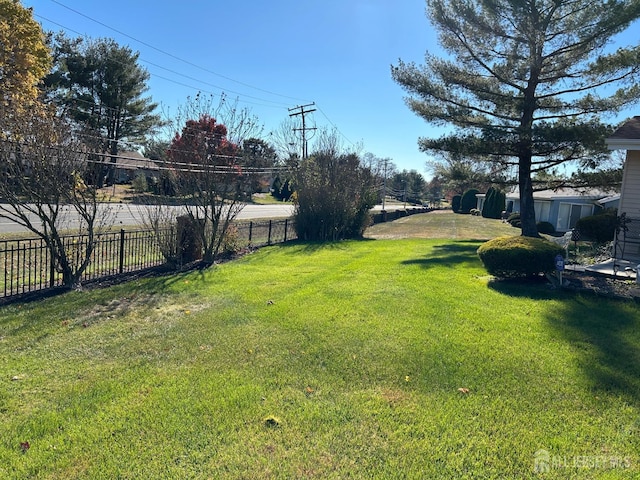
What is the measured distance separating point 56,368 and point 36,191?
3541mm

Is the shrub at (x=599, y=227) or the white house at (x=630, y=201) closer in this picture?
the white house at (x=630, y=201)

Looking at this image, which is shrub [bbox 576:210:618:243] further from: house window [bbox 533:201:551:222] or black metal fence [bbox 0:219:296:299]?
house window [bbox 533:201:551:222]

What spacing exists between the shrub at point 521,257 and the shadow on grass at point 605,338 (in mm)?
897

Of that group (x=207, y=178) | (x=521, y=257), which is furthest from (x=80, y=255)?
(x=521, y=257)

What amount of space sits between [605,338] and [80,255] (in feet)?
25.5

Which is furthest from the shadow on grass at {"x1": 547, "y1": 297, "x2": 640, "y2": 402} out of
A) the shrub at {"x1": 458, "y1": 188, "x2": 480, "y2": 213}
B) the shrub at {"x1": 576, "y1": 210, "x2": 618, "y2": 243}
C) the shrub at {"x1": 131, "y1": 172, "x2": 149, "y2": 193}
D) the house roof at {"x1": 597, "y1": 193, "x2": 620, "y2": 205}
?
the shrub at {"x1": 458, "y1": 188, "x2": 480, "y2": 213}

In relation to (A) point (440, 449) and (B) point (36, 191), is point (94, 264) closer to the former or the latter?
(B) point (36, 191)

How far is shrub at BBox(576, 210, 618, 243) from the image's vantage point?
33.4 feet

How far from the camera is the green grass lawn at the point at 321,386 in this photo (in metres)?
2.42

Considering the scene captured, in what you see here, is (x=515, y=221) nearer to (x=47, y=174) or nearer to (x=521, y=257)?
(x=521, y=257)

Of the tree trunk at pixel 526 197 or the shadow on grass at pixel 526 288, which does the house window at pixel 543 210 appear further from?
the shadow on grass at pixel 526 288

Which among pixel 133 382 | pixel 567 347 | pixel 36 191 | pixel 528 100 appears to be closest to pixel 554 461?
pixel 567 347

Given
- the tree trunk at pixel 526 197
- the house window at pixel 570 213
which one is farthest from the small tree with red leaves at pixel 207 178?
the house window at pixel 570 213

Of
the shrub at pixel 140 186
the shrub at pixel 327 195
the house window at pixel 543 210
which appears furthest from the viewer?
the house window at pixel 543 210
